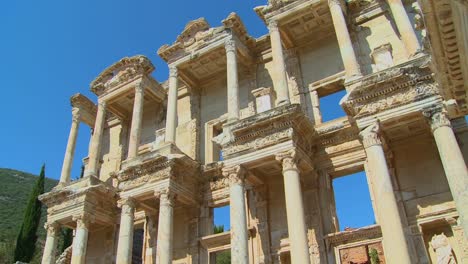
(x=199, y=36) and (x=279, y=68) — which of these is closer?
(x=279, y=68)

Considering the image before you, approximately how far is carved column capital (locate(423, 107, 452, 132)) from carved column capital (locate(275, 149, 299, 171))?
3.71 meters

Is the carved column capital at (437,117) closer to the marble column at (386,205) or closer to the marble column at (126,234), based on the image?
the marble column at (386,205)

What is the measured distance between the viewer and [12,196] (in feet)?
225

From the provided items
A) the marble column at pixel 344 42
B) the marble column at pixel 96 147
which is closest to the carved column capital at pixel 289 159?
the marble column at pixel 344 42

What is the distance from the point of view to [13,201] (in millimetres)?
66250

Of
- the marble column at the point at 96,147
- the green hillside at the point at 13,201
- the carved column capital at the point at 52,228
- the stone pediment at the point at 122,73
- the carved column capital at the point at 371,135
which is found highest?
the green hillside at the point at 13,201

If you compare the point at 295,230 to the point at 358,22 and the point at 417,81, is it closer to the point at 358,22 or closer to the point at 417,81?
the point at 417,81

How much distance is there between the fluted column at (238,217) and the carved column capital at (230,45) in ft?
17.0

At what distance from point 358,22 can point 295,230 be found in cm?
868

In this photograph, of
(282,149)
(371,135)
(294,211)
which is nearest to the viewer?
(371,135)

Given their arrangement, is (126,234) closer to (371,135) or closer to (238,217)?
(238,217)

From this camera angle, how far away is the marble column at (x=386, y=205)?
9.93m

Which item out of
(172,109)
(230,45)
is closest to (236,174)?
(172,109)

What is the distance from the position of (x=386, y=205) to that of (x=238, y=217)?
4160 mm
